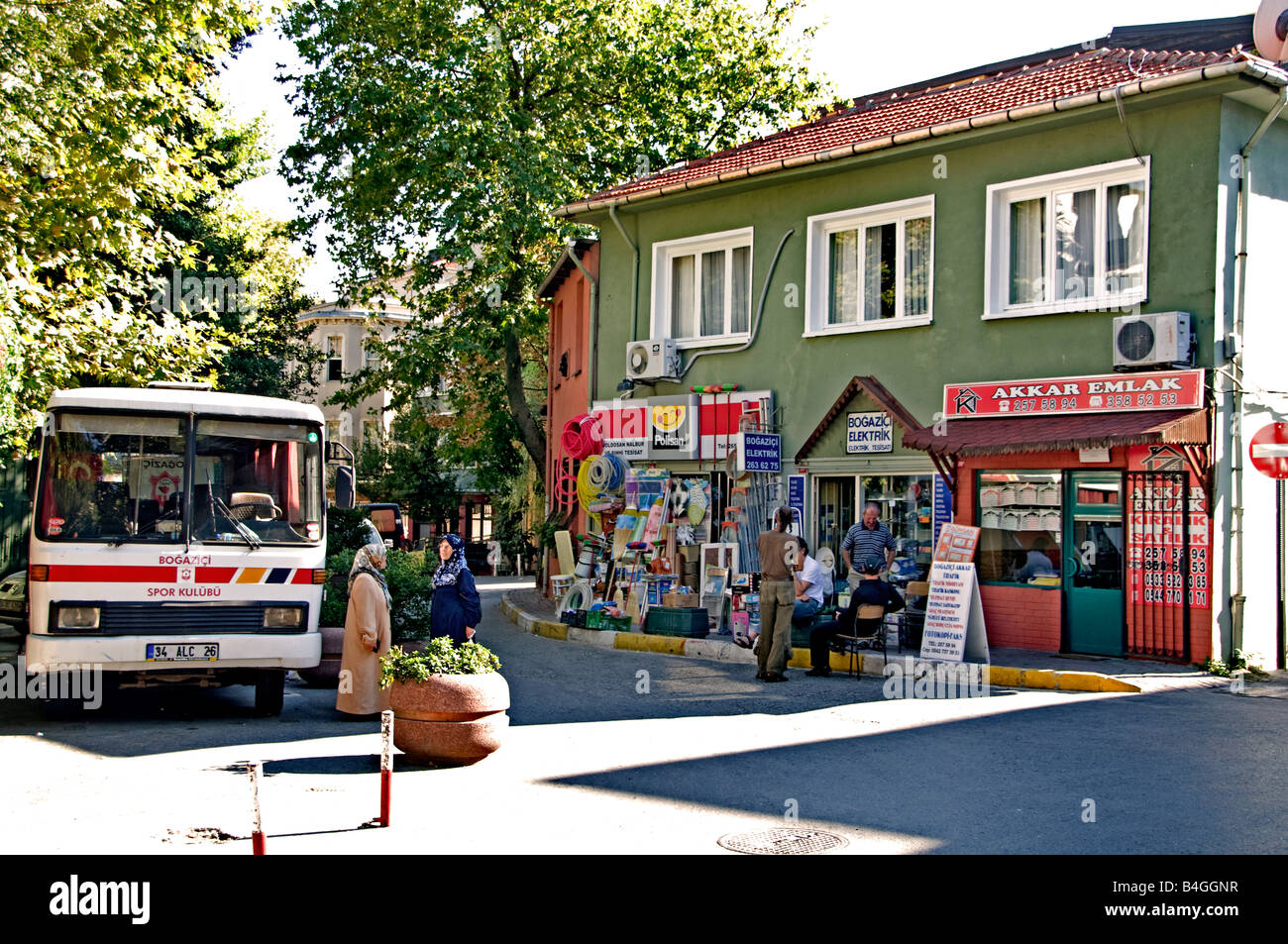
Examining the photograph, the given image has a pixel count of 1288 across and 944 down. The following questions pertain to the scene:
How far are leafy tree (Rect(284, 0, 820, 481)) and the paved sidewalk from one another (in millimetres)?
10625

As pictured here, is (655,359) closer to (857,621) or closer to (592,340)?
(592,340)

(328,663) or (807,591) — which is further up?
(807,591)

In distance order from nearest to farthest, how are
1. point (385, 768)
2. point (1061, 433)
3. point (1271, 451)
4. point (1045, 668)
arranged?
point (385, 768) → point (1045, 668) → point (1271, 451) → point (1061, 433)

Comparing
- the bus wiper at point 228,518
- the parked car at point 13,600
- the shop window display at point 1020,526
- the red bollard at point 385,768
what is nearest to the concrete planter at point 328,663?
the bus wiper at point 228,518

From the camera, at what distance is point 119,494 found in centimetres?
1062

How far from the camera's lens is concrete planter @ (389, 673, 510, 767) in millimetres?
8914

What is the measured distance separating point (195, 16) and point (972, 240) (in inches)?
406

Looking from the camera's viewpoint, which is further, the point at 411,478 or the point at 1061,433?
the point at 411,478

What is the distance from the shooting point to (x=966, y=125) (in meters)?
16.2

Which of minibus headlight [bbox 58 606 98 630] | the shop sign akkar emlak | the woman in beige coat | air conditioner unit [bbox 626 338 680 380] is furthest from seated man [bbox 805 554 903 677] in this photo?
minibus headlight [bbox 58 606 98 630]

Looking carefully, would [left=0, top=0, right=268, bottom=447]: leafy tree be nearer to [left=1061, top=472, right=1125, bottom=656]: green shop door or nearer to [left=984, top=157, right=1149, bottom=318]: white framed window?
[left=984, top=157, right=1149, bottom=318]: white framed window

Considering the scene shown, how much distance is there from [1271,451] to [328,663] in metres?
10.9

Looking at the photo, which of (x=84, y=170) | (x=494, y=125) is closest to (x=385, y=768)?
(x=84, y=170)
